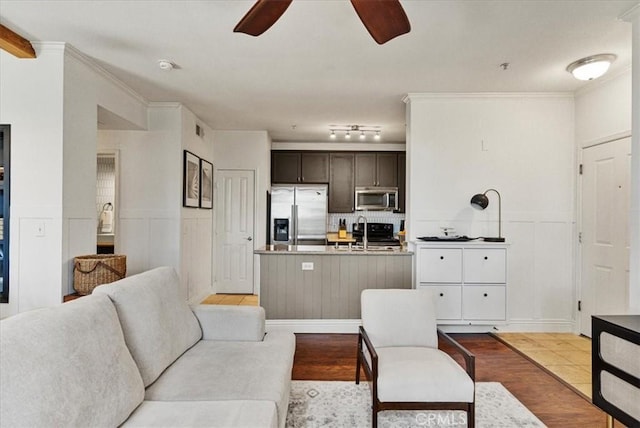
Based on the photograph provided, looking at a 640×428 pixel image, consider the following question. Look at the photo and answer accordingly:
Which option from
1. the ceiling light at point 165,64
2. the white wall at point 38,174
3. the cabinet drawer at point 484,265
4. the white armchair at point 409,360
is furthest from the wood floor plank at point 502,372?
the ceiling light at point 165,64

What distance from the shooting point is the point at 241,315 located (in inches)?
92.7

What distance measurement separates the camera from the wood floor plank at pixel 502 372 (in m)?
2.27

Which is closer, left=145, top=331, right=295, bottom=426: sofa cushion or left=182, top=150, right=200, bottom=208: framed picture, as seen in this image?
left=145, top=331, right=295, bottom=426: sofa cushion

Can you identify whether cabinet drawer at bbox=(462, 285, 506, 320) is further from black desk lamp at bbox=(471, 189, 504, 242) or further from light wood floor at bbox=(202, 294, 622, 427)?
black desk lamp at bbox=(471, 189, 504, 242)

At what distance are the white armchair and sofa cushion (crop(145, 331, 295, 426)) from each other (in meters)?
0.51

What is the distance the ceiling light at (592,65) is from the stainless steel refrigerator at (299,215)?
3.65m

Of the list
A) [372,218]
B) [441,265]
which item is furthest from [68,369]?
[372,218]

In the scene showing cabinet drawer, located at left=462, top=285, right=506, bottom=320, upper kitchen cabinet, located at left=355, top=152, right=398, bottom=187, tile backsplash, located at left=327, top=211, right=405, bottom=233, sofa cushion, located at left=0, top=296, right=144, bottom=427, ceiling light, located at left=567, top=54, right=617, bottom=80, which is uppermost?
ceiling light, located at left=567, top=54, right=617, bottom=80

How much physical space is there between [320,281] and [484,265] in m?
A: 1.69

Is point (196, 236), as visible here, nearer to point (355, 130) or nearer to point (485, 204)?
point (355, 130)

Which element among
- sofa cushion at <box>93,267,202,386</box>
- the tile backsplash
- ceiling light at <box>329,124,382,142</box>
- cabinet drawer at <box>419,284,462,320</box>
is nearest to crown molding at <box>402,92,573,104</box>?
ceiling light at <box>329,124,382,142</box>

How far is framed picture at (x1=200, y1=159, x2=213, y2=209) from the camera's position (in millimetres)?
5039

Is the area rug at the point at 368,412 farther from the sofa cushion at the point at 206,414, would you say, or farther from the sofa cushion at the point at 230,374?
the sofa cushion at the point at 206,414

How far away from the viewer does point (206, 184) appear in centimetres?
524
